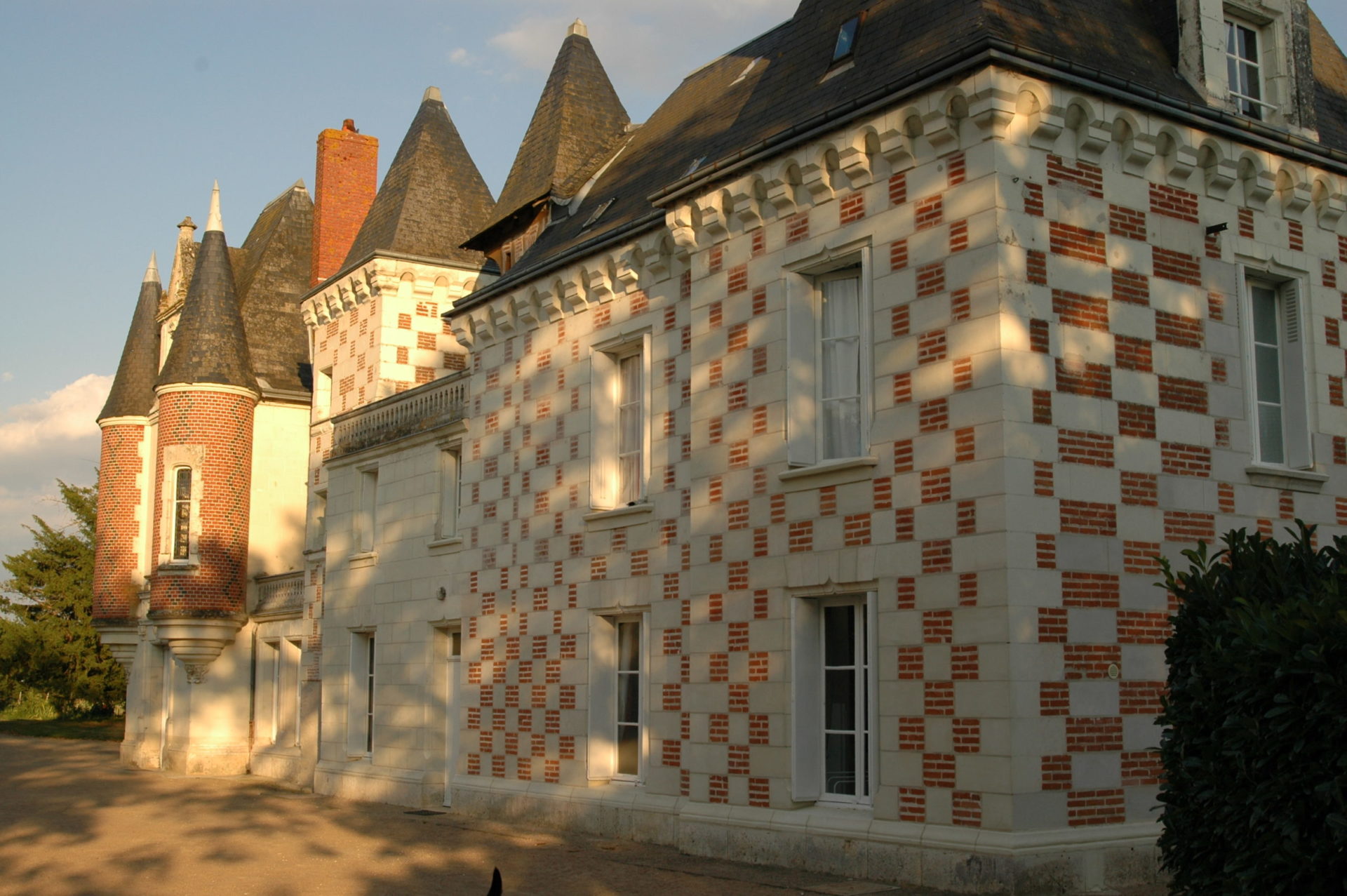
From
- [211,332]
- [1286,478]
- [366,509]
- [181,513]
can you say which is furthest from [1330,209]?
[181,513]

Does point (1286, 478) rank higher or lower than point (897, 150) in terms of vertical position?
lower

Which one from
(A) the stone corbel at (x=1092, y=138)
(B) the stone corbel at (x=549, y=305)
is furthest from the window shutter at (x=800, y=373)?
(B) the stone corbel at (x=549, y=305)

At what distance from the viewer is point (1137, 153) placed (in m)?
11.1

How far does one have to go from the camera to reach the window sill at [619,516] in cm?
1495

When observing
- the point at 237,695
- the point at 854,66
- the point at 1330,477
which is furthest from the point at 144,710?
the point at 1330,477

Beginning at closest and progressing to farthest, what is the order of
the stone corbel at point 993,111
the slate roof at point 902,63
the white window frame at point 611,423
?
the stone corbel at point 993,111 → the slate roof at point 902,63 → the white window frame at point 611,423

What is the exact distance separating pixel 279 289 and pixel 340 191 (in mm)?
4257

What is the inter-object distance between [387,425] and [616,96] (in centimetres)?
702

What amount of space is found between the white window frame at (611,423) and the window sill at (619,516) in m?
0.17

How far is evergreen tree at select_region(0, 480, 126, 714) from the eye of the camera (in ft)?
143

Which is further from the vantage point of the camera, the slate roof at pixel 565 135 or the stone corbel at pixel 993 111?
the slate roof at pixel 565 135

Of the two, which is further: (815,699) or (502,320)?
(502,320)

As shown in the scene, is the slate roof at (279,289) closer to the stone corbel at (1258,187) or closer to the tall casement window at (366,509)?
the tall casement window at (366,509)

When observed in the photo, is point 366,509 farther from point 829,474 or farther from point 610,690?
point 829,474
